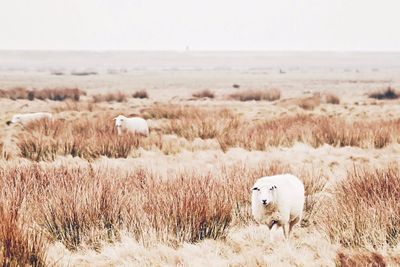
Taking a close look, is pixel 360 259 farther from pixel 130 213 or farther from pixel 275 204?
pixel 130 213

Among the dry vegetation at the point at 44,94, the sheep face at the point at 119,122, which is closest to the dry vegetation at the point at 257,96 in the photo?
the dry vegetation at the point at 44,94

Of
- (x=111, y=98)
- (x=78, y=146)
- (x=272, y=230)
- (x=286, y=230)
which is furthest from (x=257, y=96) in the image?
(x=272, y=230)

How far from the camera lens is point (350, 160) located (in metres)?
9.17

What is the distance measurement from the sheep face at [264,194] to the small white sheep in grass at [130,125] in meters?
7.13

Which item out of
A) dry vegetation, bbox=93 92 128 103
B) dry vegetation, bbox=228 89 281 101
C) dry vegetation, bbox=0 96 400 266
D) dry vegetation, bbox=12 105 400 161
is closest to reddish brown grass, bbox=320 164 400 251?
dry vegetation, bbox=0 96 400 266

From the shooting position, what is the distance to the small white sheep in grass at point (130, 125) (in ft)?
38.3

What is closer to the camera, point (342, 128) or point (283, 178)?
point (283, 178)

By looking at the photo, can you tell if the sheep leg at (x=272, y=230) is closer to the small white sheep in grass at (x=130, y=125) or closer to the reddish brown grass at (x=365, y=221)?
the reddish brown grass at (x=365, y=221)

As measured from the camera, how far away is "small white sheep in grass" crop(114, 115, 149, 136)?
11664 mm

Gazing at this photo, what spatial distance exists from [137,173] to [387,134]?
635cm

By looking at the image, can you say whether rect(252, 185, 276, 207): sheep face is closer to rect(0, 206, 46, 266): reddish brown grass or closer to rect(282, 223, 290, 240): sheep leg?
rect(282, 223, 290, 240): sheep leg

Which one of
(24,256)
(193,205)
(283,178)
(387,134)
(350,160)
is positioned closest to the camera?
(24,256)

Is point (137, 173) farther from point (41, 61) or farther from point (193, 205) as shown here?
point (41, 61)

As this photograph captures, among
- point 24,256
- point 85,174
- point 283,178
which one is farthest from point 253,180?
point 24,256
